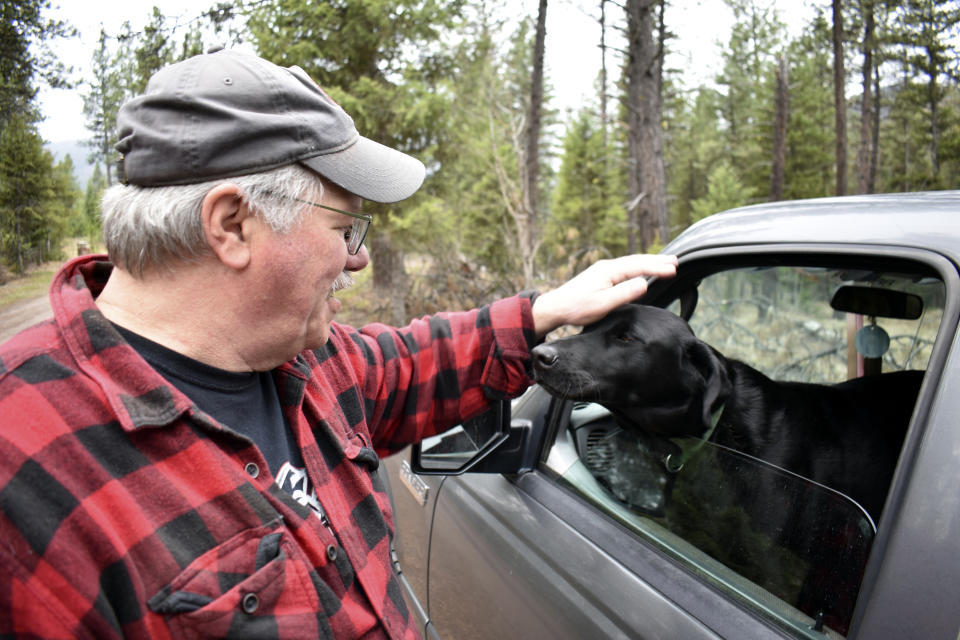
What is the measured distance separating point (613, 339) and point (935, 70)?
745 inches

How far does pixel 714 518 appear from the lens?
1.60 meters

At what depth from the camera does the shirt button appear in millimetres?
1120

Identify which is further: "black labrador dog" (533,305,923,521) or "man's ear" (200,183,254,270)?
"black labrador dog" (533,305,923,521)

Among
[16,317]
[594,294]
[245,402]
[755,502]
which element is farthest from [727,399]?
[16,317]

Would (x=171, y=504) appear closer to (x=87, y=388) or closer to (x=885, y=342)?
(x=87, y=388)

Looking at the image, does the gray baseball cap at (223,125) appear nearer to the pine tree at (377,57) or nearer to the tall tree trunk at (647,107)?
the pine tree at (377,57)

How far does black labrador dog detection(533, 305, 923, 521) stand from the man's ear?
3.48 feet

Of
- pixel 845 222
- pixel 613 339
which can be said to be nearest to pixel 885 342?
pixel 613 339

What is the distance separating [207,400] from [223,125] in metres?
0.57

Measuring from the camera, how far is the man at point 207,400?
1.01 metres

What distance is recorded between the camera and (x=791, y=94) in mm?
31781

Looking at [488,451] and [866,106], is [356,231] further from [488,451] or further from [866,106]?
[866,106]

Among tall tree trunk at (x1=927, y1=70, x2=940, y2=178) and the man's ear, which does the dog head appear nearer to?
the man's ear

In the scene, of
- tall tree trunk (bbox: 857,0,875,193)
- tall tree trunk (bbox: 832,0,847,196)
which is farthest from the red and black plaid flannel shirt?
tall tree trunk (bbox: 857,0,875,193)
